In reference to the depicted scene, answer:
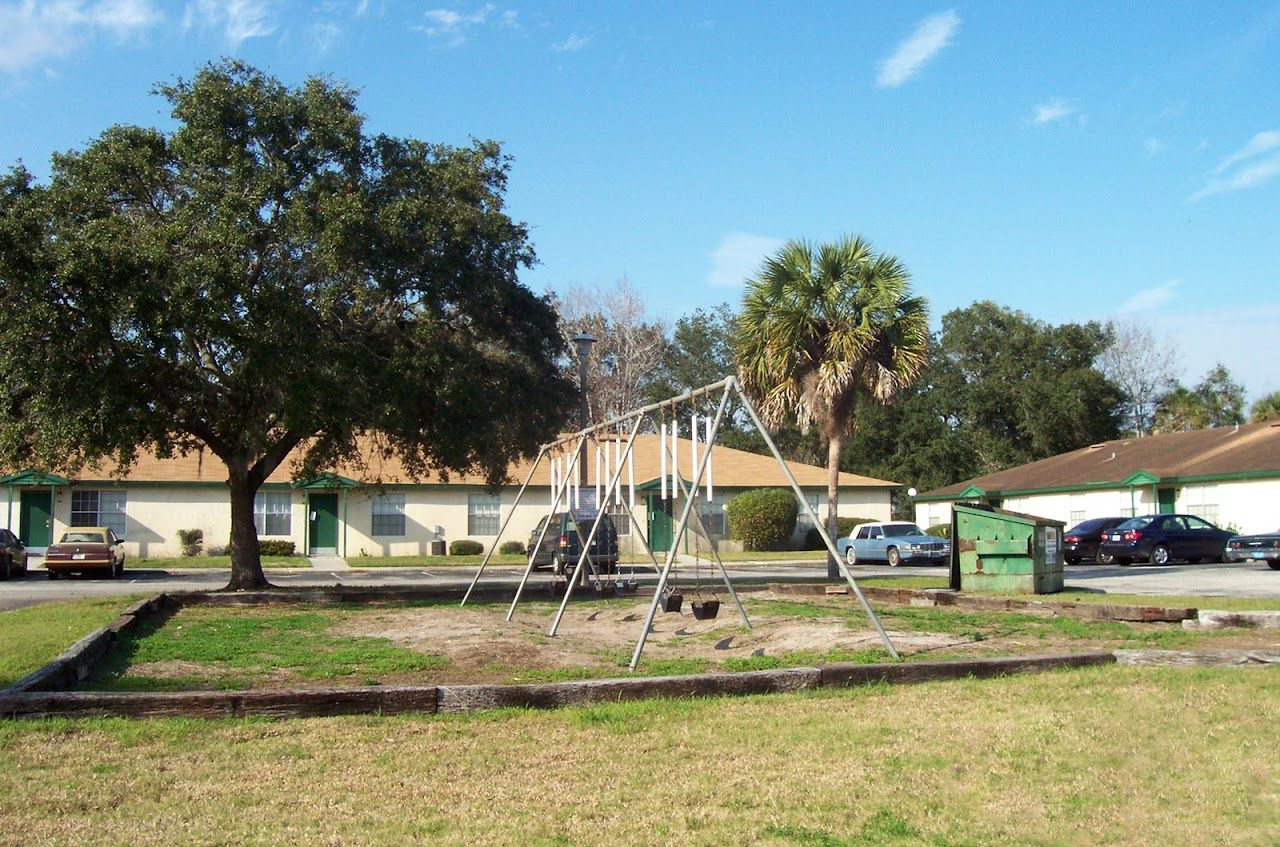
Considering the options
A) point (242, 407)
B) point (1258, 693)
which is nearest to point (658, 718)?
point (1258, 693)

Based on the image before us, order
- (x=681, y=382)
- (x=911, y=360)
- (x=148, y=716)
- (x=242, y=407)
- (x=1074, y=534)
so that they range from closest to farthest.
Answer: (x=148, y=716) < (x=242, y=407) < (x=911, y=360) < (x=1074, y=534) < (x=681, y=382)

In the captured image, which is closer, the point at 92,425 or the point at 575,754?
the point at 575,754

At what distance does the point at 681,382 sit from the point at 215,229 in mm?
47389

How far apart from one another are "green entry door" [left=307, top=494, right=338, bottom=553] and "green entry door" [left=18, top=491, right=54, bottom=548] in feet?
26.6

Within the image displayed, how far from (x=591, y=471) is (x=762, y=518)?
9.41m

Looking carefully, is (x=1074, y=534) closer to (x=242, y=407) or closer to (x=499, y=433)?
(x=499, y=433)

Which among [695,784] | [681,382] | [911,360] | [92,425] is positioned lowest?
[695,784]

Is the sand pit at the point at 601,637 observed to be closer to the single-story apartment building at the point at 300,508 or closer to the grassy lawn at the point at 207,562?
the grassy lawn at the point at 207,562

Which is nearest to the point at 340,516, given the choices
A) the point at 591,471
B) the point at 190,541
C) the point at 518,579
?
the point at 190,541

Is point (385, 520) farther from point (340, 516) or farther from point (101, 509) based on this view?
point (101, 509)

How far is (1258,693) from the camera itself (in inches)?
328

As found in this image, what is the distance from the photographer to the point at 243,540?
22219 millimetres

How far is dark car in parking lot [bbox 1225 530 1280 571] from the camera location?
28062mm

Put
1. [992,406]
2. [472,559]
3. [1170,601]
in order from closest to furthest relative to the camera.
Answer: [1170,601], [472,559], [992,406]
